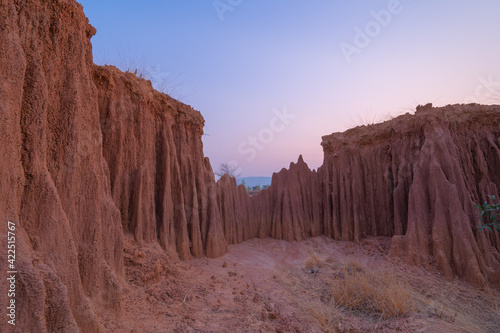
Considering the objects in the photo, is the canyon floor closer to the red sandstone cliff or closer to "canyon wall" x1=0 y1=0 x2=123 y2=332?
the red sandstone cliff

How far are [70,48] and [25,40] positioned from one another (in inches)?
32.2

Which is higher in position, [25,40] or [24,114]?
[25,40]

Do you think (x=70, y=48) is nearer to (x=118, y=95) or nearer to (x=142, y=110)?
(x=118, y=95)

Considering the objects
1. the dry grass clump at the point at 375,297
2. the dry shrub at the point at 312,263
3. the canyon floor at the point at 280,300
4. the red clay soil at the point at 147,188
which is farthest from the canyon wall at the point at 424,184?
the dry grass clump at the point at 375,297

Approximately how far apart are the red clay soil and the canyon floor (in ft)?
0.38

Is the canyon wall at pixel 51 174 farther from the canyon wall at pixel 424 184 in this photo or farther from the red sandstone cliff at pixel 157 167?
the canyon wall at pixel 424 184

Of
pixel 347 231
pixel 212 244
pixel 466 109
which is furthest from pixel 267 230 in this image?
pixel 466 109

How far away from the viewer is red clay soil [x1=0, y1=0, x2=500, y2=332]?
2.98 metres

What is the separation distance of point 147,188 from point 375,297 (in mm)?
5885

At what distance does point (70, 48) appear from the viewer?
3975mm

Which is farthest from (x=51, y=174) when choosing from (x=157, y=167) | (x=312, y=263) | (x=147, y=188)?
(x=312, y=263)

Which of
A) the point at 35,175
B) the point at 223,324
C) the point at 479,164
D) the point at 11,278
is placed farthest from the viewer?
the point at 479,164

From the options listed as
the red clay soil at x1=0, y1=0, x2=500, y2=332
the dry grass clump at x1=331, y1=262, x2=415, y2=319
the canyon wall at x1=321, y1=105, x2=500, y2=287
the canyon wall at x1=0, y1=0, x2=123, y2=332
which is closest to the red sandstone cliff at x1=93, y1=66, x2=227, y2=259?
the red clay soil at x1=0, y1=0, x2=500, y2=332

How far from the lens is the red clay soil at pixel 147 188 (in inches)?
117
